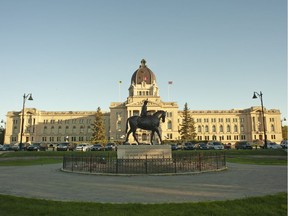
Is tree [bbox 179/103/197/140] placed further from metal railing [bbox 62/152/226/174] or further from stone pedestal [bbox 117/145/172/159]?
metal railing [bbox 62/152/226/174]

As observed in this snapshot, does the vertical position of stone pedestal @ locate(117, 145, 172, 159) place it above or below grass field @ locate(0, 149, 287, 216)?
above

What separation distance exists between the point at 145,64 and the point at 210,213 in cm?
12840

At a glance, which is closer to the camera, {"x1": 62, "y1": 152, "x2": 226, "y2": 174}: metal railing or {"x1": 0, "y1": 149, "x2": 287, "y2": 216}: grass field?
{"x1": 0, "y1": 149, "x2": 287, "y2": 216}: grass field

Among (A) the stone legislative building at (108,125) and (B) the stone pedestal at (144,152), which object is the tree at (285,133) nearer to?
(A) the stone legislative building at (108,125)

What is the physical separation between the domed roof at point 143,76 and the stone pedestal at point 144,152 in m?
105

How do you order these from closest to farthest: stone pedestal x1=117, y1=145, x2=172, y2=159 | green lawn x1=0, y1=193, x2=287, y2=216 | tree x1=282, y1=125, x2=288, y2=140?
green lawn x1=0, y1=193, x2=287, y2=216, stone pedestal x1=117, y1=145, x2=172, y2=159, tree x1=282, y1=125, x2=288, y2=140

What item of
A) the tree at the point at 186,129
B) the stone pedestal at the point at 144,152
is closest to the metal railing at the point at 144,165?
the stone pedestal at the point at 144,152

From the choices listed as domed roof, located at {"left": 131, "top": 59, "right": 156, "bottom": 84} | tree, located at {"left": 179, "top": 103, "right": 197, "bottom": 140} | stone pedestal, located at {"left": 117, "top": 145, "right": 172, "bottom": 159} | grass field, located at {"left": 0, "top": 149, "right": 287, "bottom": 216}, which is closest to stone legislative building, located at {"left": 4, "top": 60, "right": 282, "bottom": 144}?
domed roof, located at {"left": 131, "top": 59, "right": 156, "bottom": 84}

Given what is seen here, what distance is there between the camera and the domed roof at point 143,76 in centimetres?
12694

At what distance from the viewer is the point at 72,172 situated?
19.4 m

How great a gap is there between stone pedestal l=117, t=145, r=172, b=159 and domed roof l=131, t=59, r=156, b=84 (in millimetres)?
104904

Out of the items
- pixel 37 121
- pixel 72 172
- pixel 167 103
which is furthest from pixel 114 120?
pixel 72 172

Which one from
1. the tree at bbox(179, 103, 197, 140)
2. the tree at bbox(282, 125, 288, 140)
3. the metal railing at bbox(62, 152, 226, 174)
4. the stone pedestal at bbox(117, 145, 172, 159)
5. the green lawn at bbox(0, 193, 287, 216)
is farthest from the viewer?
the tree at bbox(282, 125, 288, 140)

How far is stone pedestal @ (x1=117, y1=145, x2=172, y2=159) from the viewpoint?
2244 cm
